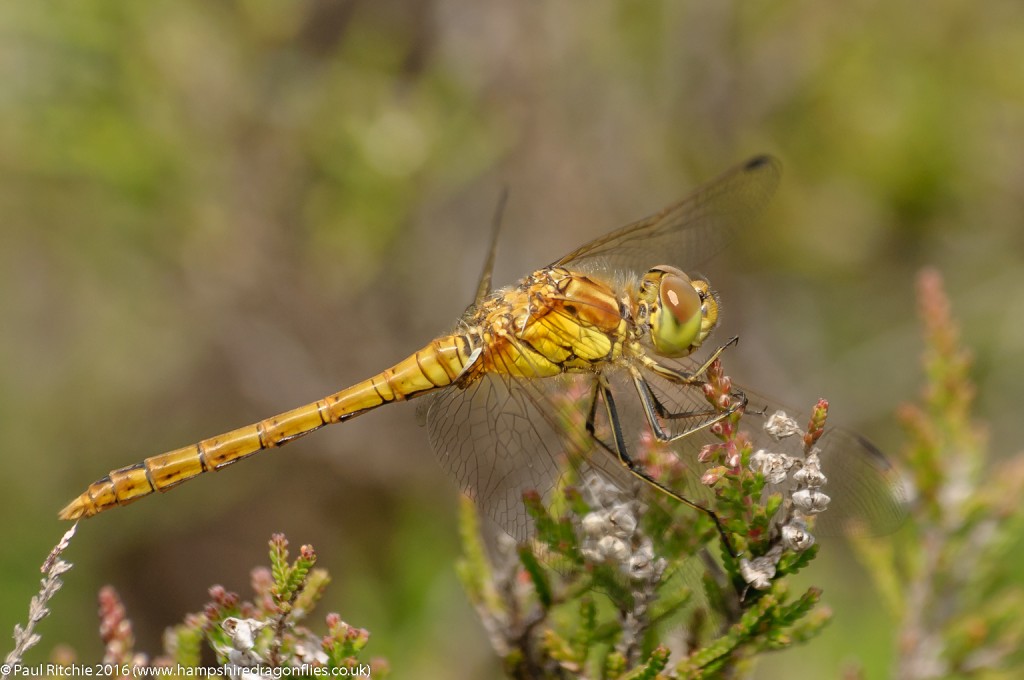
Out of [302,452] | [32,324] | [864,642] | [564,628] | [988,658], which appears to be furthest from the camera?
[32,324]

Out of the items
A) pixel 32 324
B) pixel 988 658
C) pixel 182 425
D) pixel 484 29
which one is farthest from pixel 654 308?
pixel 32 324

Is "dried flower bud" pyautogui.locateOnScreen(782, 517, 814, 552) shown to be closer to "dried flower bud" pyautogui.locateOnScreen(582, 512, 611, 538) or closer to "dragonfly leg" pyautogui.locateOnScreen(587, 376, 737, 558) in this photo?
"dragonfly leg" pyautogui.locateOnScreen(587, 376, 737, 558)

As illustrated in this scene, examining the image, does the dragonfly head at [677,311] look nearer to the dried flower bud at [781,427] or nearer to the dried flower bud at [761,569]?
the dried flower bud at [781,427]

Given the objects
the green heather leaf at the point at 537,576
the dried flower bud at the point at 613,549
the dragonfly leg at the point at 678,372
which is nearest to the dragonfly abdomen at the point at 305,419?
the dragonfly leg at the point at 678,372

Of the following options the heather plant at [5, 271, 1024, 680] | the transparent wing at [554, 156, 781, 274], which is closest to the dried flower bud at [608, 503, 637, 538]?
the heather plant at [5, 271, 1024, 680]

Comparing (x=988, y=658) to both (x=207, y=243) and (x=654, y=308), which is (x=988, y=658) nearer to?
(x=654, y=308)

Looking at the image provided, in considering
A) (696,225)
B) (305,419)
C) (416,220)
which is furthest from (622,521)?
(416,220)
